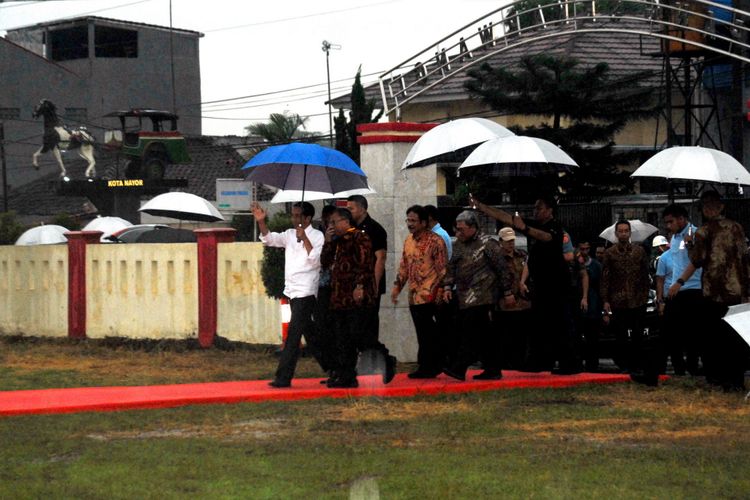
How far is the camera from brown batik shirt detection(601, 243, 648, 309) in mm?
14203

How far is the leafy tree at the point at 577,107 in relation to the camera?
89.0 feet

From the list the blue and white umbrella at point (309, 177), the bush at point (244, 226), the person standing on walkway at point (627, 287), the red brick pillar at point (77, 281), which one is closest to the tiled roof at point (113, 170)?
the bush at point (244, 226)

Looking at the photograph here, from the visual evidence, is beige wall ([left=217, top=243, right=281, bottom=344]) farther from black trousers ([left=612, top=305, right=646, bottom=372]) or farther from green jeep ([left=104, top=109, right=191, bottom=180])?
green jeep ([left=104, top=109, right=191, bottom=180])

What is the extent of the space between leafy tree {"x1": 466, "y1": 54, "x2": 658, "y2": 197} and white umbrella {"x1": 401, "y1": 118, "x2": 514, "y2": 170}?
12.6 metres

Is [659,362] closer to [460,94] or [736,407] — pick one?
[736,407]

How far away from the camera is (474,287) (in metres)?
12.9

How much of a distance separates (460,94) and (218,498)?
33.8 metres

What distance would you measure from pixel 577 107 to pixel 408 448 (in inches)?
762

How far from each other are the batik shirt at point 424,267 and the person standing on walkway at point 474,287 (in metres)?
0.11

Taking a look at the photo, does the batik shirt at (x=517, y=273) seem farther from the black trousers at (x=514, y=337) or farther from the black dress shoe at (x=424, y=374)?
the black dress shoe at (x=424, y=374)

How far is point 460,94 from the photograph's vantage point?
40219mm

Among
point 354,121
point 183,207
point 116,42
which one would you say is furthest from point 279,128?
point 183,207

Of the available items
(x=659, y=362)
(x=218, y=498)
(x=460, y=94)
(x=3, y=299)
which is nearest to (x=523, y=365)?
(x=659, y=362)

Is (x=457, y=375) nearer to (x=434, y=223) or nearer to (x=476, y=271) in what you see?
(x=476, y=271)
